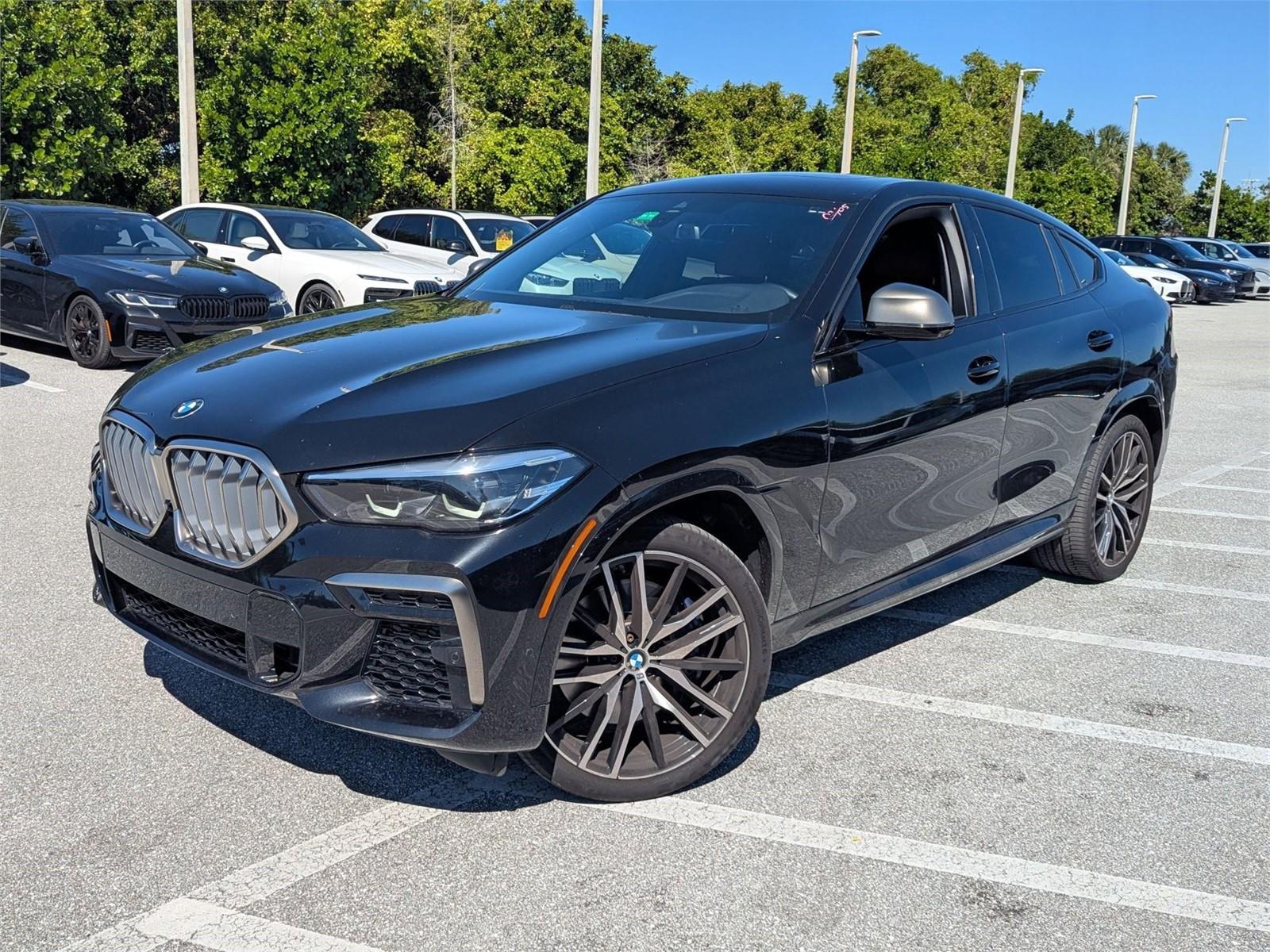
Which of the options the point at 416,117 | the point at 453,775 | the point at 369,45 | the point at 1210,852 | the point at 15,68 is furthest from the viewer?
the point at 416,117

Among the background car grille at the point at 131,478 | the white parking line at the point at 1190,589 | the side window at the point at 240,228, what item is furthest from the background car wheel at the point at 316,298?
the background car grille at the point at 131,478

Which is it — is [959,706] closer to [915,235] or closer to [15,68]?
[915,235]

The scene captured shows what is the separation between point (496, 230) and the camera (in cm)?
1708

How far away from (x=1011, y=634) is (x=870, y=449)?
60.4 inches

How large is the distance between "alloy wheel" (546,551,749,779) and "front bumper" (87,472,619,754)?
0.69ft

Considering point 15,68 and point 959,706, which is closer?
point 959,706

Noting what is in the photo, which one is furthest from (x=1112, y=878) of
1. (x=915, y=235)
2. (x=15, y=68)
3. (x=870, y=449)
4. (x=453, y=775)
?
(x=15, y=68)

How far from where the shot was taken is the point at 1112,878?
119 inches

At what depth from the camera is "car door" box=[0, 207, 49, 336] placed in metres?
11.3

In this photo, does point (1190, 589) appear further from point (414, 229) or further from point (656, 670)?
point (414, 229)

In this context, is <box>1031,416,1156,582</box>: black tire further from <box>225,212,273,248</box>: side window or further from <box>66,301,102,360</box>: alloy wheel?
<box>225,212,273,248</box>: side window

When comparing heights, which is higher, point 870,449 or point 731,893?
point 870,449

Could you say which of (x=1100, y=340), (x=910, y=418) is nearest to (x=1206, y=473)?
(x=1100, y=340)

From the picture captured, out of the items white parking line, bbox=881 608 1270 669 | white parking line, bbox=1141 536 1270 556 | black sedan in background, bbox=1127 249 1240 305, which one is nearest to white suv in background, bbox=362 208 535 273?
white parking line, bbox=1141 536 1270 556
